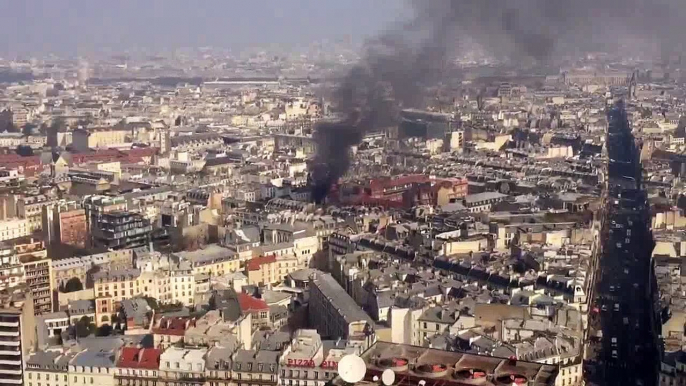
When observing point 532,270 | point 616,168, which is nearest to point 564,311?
point 532,270

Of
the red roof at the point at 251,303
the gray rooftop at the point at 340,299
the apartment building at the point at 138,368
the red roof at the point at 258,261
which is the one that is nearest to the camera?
the apartment building at the point at 138,368

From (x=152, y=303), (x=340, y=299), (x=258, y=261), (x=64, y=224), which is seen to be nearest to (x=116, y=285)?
(x=152, y=303)

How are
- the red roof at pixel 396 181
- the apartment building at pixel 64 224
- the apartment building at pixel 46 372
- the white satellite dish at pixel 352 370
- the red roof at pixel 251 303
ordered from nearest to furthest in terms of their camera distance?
the white satellite dish at pixel 352 370, the apartment building at pixel 46 372, the red roof at pixel 251 303, the apartment building at pixel 64 224, the red roof at pixel 396 181

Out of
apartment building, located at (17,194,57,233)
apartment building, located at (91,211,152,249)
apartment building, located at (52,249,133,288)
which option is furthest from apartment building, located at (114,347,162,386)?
apartment building, located at (17,194,57,233)

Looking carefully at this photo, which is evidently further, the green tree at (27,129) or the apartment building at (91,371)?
the green tree at (27,129)

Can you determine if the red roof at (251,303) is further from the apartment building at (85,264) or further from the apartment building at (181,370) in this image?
the apartment building at (85,264)

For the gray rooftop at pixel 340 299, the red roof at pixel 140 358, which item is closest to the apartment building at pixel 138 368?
the red roof at pixel 140 358
